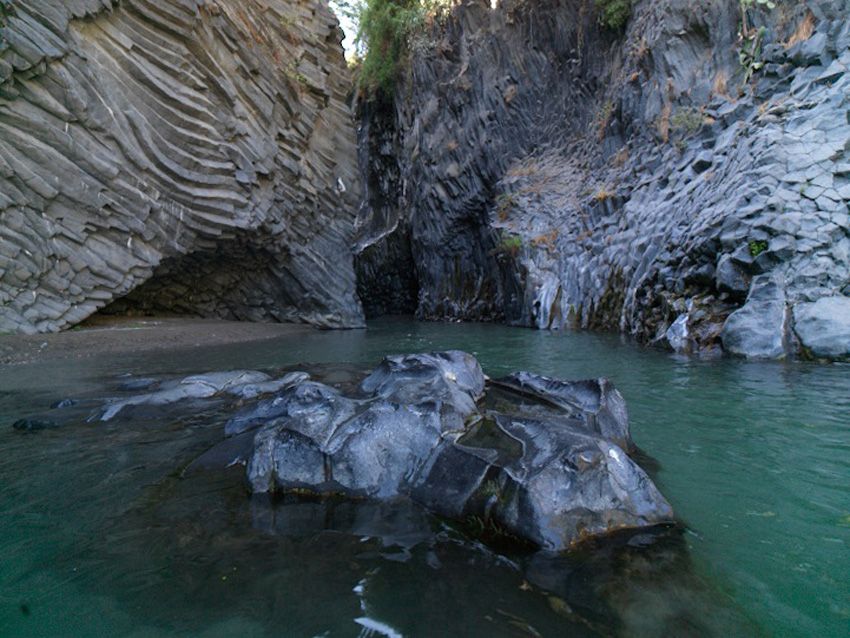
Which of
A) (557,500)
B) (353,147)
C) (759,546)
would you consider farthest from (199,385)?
(353,147)

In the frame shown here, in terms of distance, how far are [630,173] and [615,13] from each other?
18.4 ft

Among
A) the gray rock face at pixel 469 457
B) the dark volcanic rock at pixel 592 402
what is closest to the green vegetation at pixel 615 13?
the dark volcanic rock at pixel 592 402

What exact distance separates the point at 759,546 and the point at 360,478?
2033mm

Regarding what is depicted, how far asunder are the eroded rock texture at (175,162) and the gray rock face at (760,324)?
12.5m

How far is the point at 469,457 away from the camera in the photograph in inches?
111

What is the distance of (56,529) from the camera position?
256cm

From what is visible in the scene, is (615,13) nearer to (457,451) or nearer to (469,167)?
(469,167)

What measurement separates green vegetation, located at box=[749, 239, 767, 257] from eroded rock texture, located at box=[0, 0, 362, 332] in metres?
12.4

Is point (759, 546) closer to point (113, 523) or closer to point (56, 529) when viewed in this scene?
point (113, 523)

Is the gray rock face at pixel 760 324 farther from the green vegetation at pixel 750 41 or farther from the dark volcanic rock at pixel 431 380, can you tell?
the green vegetation at pixel 750 41

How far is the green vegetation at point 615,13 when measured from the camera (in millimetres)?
14977

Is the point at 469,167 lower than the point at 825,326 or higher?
higher

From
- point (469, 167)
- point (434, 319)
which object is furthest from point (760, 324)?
point (434, 319)

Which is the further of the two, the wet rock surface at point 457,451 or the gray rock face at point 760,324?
the gray rock face at point 760,324
